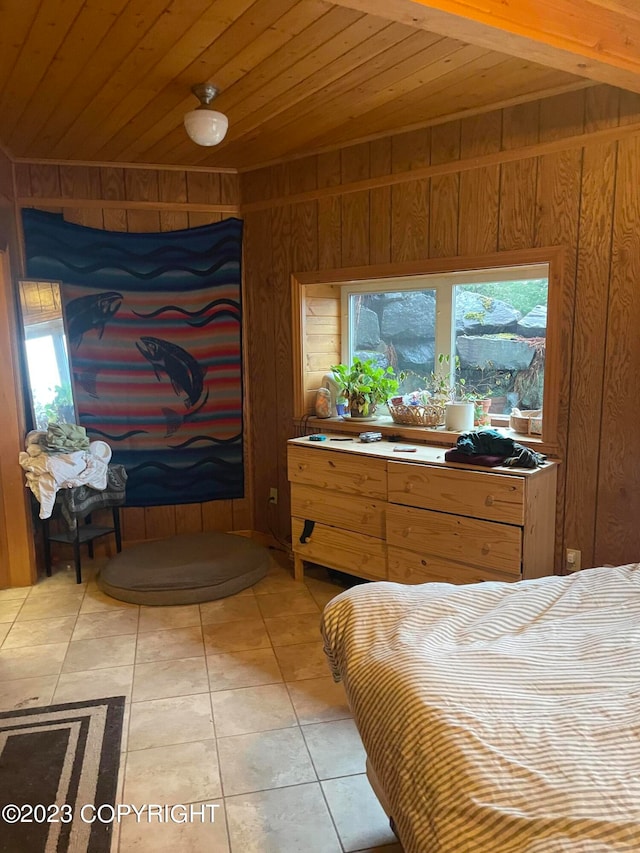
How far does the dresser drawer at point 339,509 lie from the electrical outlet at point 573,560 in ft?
2.81

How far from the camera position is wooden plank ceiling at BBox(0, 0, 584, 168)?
2096 millimetres

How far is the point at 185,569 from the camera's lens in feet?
11.5

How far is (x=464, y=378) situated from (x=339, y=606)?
200cm

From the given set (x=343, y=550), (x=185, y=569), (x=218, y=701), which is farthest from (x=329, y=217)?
(x=218, y=701)

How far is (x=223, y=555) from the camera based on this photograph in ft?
12.1

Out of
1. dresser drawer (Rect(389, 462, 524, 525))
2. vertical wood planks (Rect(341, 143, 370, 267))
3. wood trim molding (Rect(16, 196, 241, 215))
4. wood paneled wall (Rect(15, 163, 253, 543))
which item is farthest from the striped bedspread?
wood trim molding (Rect(16, 196, 241, 215))

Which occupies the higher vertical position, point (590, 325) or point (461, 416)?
point (590, 325)

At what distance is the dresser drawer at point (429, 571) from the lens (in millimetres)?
2758

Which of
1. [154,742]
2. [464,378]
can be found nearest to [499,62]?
[464,378]

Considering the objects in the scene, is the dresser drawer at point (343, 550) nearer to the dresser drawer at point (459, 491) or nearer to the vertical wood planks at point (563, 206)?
the dresser drawer at point (459, 491)

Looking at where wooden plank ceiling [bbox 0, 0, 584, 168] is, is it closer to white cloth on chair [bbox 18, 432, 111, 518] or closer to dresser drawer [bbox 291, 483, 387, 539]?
white cloth on chair [bbox 18, 432, 111, 518]

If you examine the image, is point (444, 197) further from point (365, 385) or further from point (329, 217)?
point (365, 385)

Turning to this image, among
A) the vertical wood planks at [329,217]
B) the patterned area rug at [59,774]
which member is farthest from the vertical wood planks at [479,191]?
the patterned area rug at [59,774]

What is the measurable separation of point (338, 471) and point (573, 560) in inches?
46.7
